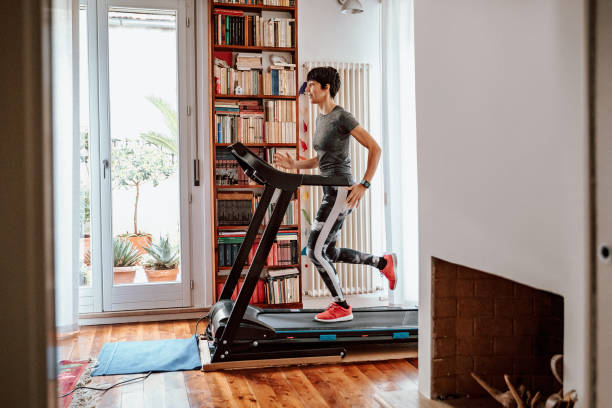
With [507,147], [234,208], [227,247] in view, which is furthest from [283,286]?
[507,147]

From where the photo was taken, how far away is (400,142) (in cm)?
433

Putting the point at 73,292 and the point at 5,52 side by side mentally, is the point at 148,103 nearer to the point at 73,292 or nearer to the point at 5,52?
the point at 73,292

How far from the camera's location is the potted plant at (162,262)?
4137 mm

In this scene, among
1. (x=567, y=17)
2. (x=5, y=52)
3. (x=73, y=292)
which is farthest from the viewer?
(x=73, y=292)

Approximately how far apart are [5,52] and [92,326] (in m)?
3.52

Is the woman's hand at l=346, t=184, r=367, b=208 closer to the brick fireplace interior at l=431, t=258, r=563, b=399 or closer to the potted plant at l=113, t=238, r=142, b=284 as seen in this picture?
the brick fireplace interior at l=431, t=258, r=563, b=399

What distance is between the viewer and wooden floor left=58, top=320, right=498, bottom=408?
236 cm

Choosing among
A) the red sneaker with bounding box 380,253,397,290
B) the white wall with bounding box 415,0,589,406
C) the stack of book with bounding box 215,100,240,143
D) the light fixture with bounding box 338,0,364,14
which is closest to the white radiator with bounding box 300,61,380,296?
the light fixture with bounding box 338,0,364,14

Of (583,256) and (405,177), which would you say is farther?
(405,177)

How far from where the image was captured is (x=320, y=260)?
3.24 meters

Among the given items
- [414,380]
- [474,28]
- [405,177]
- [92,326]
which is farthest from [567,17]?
[92,326]

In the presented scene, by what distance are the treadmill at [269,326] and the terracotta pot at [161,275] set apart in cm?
99

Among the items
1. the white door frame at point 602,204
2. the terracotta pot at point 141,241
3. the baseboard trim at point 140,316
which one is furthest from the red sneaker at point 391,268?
the white door frame at point 602,204

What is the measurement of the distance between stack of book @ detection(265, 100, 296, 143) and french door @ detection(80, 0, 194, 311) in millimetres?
600
